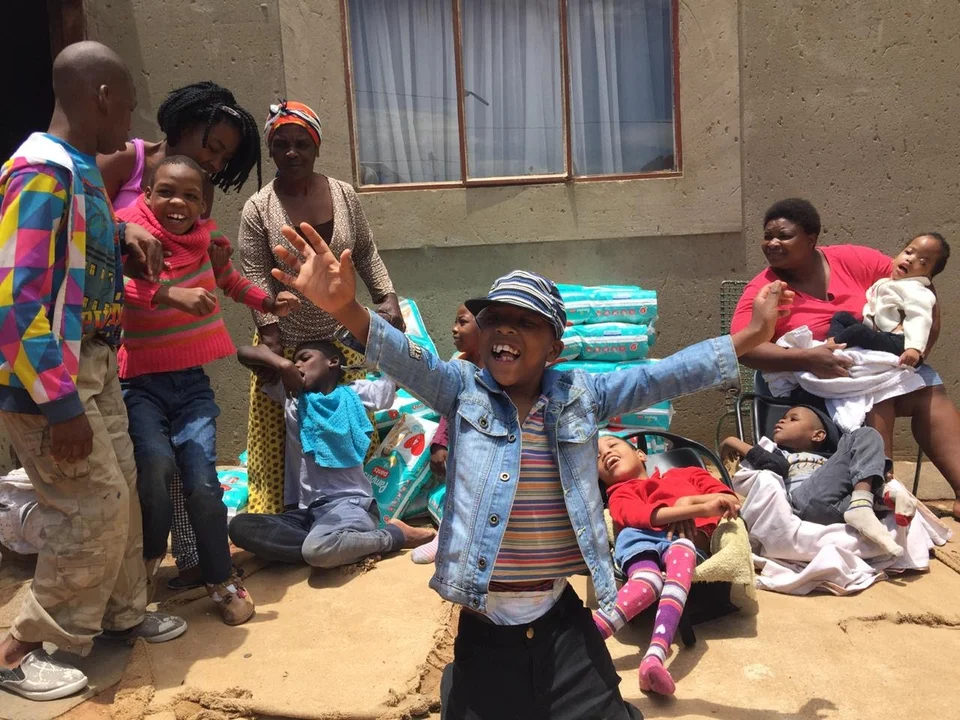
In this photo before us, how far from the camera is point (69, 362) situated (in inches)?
115

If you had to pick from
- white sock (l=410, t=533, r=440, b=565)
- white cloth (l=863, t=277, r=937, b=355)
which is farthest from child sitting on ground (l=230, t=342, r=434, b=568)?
white cloth (l=863, t=277, r=937, b=355)

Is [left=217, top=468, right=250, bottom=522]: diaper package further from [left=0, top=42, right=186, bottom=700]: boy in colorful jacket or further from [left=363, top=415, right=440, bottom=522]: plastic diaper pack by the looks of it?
Answer: [left=0, top=42, right=186, bottom=700]: boy in colorful jacket

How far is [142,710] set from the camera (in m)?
2.97

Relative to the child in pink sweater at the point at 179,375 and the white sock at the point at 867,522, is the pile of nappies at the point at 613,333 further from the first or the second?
the child in pink sweater at the point at 179,375

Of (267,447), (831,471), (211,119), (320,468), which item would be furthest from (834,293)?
(211,119)

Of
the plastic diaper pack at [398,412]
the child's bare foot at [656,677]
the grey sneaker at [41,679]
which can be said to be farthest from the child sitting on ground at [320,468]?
the child's bare foot at [656,677]

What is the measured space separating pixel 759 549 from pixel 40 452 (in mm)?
2987

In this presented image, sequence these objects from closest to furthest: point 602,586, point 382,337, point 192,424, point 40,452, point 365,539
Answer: point 382,337 < point 602,586 < point 40,452 < point 192,424 < point 365,539

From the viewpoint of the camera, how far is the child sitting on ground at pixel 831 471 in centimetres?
393

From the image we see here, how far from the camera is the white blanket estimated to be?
12.6ft

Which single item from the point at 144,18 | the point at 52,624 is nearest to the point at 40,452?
the point at 52,624

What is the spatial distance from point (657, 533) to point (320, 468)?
168 cm

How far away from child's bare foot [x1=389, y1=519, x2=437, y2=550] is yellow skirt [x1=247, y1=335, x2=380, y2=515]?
66cm

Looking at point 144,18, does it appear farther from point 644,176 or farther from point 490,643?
point 490,643
